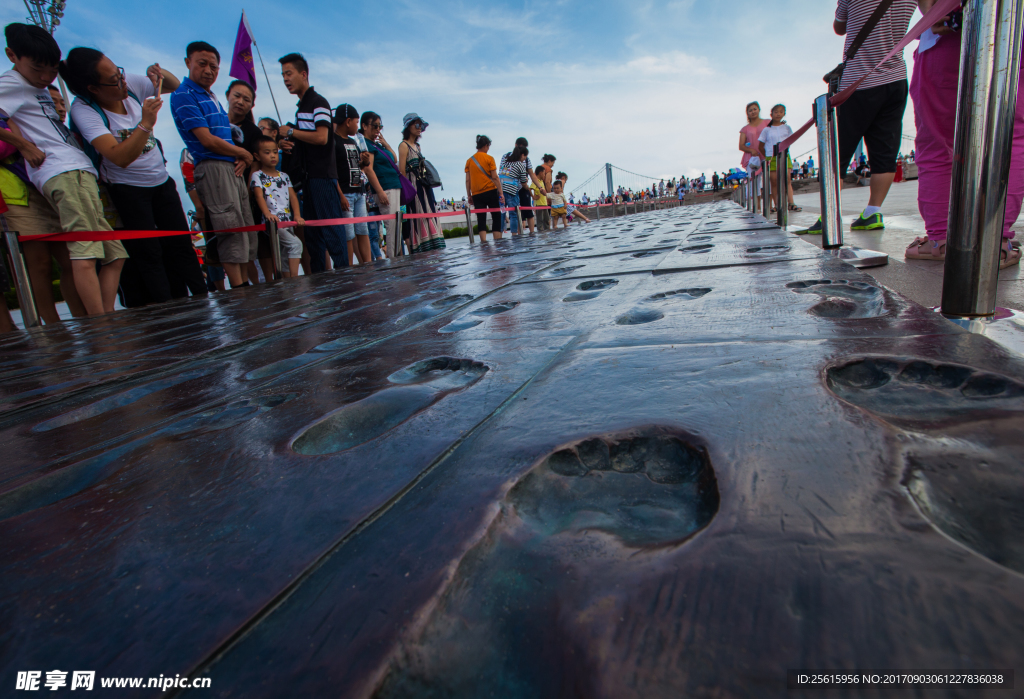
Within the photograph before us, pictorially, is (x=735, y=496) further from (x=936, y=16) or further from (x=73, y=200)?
(x=73, y=200)

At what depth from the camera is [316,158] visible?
477 centimetres

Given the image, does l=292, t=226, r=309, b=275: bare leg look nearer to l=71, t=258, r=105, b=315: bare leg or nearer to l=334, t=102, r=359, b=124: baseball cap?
l=334, t=102, r=359, b=124: baseball cap

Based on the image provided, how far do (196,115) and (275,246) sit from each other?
116 cm

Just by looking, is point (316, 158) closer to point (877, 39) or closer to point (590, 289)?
point (590, 289)

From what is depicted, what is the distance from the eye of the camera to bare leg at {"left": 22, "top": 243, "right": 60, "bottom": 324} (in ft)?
10.6

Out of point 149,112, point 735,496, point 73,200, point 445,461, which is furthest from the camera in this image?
point 149,112

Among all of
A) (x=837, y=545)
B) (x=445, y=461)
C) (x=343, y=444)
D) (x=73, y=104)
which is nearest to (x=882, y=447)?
(x=837, y=545)

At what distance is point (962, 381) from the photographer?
0.68 meters

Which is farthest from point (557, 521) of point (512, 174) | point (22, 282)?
point (512, 174)

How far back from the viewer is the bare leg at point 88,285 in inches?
126

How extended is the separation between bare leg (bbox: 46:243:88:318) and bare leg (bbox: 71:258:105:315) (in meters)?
0.05

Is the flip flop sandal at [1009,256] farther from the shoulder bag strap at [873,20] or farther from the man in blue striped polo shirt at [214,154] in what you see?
the man in blue striped polo shirt at [214,154]

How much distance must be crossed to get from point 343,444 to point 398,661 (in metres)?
0.49

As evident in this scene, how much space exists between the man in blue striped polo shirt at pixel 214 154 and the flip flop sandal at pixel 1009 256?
456 centimetres
